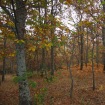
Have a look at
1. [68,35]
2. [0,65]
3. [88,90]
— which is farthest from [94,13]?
[0,65]

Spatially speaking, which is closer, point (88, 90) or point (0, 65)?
point (88, 90)

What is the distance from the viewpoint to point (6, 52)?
9898mm

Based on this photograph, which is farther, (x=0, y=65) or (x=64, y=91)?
(x=0, y=65)

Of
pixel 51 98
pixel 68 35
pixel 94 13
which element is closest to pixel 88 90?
pixel 51 98

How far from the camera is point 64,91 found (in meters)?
14.6

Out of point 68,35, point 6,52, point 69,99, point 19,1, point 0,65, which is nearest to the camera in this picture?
point 19,1

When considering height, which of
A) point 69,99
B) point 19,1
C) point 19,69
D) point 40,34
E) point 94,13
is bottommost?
point 69,99

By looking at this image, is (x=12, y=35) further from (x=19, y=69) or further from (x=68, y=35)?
(x=68, y=35)

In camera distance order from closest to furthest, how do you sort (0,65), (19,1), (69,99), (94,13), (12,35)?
(19,1), (12,35), (69,99), (94,13), (0,65)

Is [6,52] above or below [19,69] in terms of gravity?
above

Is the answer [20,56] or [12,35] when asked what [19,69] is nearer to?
[20,56]

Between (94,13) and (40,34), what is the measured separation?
834cm

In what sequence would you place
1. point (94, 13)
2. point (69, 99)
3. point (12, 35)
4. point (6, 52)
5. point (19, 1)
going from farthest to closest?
point (94, 13) < point (69, 99) < point (6, 52) < point (12, 35) < point (19, 1)

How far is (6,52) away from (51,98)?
4710 millimetres
